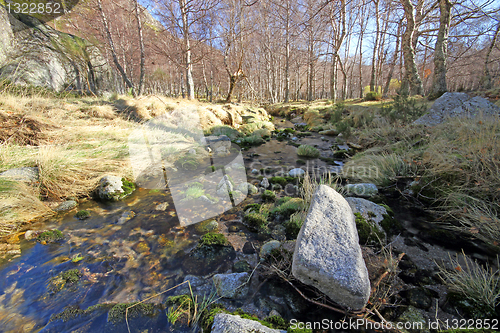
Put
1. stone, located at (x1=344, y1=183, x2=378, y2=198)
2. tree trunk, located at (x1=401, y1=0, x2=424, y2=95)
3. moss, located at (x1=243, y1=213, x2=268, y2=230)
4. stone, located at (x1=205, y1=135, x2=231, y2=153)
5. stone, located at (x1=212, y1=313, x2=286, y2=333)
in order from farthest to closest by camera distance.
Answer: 1. tree trunk, located at (x1=401, y1=0, x2=424, y2=95)
2. stone, located at (x1=205, y1=135, x2=231, y2=153)
3. stone, located at (x1=344, y1=183, x2=378, y2=198)
4. moss, located at (x1=243, y1=213, x2=268, y2=230)
5. stone, located at (x1=212, y1=313, x2=286, y2=333)

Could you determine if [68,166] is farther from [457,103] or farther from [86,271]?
[457,103]

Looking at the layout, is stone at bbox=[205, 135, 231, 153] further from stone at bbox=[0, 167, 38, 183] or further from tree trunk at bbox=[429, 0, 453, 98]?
tree trunk at bbox=[429, 0, 453, 98]

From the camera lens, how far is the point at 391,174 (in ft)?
14.3

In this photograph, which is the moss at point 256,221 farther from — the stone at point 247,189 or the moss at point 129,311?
the moss at point 129,311

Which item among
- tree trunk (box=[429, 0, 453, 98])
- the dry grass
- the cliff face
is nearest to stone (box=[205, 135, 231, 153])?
the dry grass

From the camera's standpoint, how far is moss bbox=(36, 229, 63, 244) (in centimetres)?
296

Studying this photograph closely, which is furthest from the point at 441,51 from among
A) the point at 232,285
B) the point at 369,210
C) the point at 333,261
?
the point at 232,285

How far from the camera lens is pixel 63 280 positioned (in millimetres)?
2350

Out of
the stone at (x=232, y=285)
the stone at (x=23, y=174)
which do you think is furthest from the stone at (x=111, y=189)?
the stone at (x=232, y=285)

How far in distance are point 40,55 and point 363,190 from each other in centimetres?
1402

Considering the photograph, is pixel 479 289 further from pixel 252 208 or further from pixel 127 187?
pixel 127 187

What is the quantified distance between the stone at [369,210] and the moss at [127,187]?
14.3 ft

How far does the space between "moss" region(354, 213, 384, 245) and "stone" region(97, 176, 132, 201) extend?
4395 mm

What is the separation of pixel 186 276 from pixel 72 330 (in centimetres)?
104
